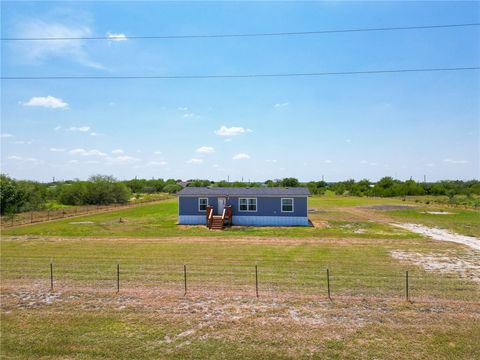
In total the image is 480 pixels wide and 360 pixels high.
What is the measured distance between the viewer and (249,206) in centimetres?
2988

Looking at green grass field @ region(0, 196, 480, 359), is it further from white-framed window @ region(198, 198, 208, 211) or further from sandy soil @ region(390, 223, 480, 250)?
white-framed window @ region(198, 198, 208, 211)

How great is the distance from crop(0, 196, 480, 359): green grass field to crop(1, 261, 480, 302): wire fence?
5 centimetres

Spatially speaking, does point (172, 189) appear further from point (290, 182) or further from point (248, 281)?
Result: point (248, 281)

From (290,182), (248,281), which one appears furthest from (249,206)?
(290,182)

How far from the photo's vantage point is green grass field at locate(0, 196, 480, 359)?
306 inches

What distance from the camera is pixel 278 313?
9.59 meters

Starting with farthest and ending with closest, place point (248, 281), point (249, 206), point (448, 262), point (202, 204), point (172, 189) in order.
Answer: point (172, 189) → point (202, 204) → point (249, 206) → point (448, 262) → point (248, 281)

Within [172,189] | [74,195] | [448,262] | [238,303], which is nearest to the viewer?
[238,303]

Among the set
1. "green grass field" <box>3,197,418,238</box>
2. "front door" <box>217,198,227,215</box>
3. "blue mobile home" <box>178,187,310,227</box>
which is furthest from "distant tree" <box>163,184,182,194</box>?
"front door" <box>217,198,227,215</box>

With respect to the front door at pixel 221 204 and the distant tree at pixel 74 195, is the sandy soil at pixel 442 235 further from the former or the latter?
the distant tree at pixel 74 195

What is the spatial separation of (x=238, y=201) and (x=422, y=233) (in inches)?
616

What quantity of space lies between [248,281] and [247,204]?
17.3m

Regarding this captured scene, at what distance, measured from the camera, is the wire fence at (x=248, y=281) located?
11.3 m

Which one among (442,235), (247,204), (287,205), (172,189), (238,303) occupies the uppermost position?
(172,189)
